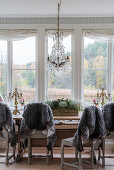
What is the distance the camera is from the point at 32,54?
5848mm

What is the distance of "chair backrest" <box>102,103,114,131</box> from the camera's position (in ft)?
14.6

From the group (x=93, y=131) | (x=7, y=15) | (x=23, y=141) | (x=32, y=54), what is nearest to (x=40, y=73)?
(x=32, y=54)

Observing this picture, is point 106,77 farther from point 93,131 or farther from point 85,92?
point 93,131

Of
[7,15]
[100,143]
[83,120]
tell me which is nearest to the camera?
[83,120]

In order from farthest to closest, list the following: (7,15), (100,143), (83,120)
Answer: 1. (7,15)
2. (100,143)
3. (83,120)

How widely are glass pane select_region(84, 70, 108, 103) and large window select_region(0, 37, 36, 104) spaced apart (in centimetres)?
109

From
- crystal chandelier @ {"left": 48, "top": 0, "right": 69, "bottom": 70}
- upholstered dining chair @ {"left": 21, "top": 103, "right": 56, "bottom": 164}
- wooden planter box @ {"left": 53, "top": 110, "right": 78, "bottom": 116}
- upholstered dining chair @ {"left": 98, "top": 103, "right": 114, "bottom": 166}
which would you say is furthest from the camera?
wooden planter box @ {"left": 53, "top": 110, "right": 78, "bottom": 116}

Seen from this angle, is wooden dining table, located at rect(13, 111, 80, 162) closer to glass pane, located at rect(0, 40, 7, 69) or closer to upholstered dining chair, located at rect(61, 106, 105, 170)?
upholstered dining chair, located at rect(61, 106, 105, 170)

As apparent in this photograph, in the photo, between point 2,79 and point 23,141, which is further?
point 2,79

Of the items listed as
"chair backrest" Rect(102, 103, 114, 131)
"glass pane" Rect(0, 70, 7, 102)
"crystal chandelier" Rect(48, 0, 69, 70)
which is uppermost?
"crystal chandelier" Rect(48, 0, 69, 70)

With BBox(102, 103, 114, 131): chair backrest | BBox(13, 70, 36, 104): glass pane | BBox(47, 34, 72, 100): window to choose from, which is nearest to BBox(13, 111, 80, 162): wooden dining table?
BBox(102, 103, 114, 131): chair backrest

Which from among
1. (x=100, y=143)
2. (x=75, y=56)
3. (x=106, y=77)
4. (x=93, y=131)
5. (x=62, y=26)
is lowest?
(x=100, y=143)

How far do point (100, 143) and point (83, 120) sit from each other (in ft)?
2.34

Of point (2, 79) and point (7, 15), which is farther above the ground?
point (7, 15)
